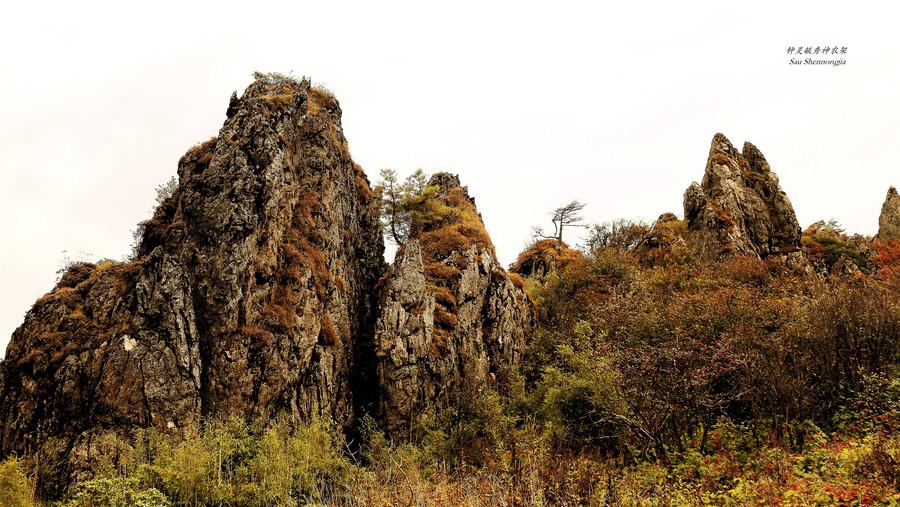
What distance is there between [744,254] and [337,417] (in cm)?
3085

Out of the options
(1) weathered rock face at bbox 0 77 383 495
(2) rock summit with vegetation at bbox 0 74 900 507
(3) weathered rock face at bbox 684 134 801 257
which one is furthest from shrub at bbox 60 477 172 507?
(3) weathered rock face at bbox 684 134 801 257

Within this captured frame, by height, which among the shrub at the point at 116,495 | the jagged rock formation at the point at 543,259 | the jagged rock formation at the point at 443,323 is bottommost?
the shrub at the point at 116,495

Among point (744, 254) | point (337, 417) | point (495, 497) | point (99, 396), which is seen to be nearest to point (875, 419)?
point (495, 497)

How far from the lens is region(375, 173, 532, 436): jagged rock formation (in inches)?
1000

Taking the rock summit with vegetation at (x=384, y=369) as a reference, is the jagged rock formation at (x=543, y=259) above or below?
above

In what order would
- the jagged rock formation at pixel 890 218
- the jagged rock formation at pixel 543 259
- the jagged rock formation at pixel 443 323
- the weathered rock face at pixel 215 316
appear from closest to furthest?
1. the weathered rock face at pixel 215 316
2. the jagged rock formation at pixel 443 323
3. the jagged rock formation at pixel 890 218
4. the jagged rock formation at pixel 543 259

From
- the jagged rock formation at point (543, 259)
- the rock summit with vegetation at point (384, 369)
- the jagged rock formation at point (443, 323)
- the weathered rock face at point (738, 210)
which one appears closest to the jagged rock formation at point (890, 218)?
the weathered rock face at point (738, 210)

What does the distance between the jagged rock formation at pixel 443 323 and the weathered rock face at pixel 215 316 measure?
279 centimetres

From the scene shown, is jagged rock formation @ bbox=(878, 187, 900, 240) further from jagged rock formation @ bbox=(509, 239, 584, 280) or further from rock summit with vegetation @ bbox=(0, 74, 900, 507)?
jagged rock formation @ bbox=(509, 239, 584, 280)

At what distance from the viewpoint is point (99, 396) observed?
62.9ft

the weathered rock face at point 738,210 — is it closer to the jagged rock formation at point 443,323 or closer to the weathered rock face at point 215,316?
the jagged rock formation at point 443,323

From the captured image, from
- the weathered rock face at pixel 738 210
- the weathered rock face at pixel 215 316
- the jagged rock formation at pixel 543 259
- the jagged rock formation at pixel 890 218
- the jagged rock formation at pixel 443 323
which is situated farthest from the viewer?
the jagged rock formation at pixel 543 259

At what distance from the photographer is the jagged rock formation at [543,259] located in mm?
45188

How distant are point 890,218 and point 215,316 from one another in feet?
181
